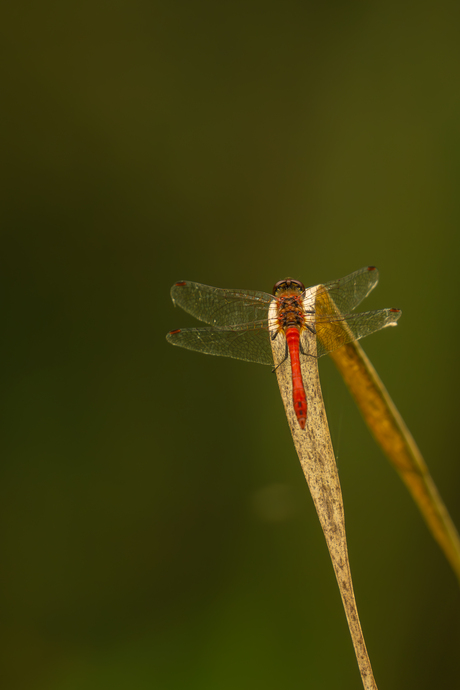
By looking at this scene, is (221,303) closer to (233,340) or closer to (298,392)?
(233,340)

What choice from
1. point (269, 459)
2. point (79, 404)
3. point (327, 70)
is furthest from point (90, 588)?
point (327, 70)

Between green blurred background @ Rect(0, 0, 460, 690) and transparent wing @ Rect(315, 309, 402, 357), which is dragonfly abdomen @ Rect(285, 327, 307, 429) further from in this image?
green blurred background @ Rect(0, 0, 460, 690)

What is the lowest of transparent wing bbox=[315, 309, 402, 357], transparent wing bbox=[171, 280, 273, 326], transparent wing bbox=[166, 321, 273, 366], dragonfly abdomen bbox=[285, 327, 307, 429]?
dragonfly abdomen bbox=[285, 327, 307, 429]

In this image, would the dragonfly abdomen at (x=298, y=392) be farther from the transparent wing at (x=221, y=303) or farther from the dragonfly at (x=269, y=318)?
the transparent wing at (x=221, y=303)

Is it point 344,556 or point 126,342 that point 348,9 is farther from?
point 344,556

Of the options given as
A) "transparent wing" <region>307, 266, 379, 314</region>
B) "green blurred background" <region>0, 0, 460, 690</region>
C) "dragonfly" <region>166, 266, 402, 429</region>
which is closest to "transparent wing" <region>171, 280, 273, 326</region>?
"dragonfly" <region>166, 266, 402, 429</region>

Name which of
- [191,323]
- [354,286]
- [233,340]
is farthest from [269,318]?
[191,323]

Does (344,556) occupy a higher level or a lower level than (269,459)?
lower
